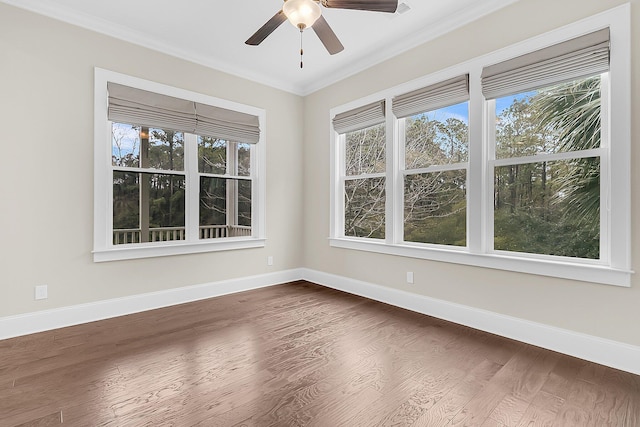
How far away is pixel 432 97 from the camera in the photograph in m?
3.24

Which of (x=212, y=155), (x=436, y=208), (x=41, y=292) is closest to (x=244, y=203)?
(x=212, y=155)

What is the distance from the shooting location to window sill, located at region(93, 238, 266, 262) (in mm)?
3205

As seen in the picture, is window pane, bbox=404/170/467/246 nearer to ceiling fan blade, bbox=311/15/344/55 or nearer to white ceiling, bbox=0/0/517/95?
white ceiling, bbox=0/0/517/95

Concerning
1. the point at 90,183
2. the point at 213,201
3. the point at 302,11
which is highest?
the point at 302,11

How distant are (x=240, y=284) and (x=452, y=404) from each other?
3.04m

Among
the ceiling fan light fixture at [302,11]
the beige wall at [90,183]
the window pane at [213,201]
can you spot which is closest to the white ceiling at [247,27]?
the beige wall at [90,183]

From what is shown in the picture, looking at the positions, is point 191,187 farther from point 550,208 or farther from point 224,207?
point 550,208

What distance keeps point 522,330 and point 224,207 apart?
3.51 meters

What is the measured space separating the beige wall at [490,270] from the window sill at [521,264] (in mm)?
58

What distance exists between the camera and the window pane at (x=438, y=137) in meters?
3.17

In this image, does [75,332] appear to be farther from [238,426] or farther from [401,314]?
[401,314]

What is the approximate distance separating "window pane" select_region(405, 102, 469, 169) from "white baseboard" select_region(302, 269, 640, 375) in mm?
1474

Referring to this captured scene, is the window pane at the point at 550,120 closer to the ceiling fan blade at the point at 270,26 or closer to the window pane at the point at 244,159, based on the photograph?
the ceiling fan blade at the point at 270,26

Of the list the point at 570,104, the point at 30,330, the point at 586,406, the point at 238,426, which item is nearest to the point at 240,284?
the point at 30,330
